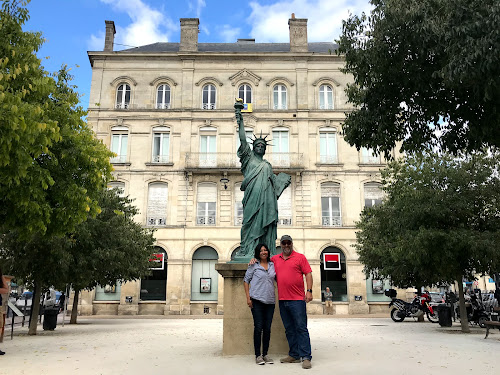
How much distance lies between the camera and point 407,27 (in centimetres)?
728

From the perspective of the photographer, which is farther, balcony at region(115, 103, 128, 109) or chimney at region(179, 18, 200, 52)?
chimney at region(179, 18, 200, 52)

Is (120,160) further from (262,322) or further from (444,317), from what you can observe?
(262,322)

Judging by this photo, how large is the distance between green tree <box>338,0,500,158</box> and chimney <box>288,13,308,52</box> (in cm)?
2169

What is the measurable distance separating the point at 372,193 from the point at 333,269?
17.3 ft

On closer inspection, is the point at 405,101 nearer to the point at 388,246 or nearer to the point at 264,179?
the point at 264,179

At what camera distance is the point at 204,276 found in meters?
26.4

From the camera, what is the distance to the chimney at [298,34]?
97.8ft

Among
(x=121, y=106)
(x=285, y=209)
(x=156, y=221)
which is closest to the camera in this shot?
(x=156, y=221)

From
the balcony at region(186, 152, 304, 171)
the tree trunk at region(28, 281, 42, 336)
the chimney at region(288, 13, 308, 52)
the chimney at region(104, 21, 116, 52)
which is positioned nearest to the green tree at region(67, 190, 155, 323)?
the tree trunk at region(28, 281, 42, 336)

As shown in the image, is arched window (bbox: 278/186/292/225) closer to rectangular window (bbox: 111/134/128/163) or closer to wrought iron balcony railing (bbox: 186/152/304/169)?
wrought iron balcony railing (bbox: 186/152/304/169)

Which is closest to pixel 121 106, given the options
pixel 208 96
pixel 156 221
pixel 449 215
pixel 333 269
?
pixel 208 96

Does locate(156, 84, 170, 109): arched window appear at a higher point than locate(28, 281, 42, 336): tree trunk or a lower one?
higher

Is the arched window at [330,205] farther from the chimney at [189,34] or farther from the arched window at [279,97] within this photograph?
the chimney at [189,34]

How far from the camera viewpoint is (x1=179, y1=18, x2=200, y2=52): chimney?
29875 mm
